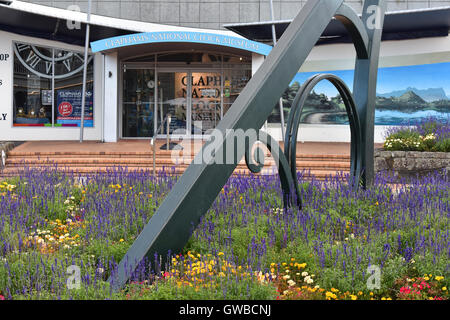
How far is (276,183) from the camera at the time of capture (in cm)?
674

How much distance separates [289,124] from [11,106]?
51.6ft

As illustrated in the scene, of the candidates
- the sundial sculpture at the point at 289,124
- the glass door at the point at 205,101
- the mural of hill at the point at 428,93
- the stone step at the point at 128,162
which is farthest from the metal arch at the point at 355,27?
the glass door at the point at 205,101

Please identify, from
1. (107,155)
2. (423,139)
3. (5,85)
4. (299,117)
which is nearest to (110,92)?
(5,85)

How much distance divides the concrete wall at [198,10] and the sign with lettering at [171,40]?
5026mm

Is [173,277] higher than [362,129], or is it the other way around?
[362,129]

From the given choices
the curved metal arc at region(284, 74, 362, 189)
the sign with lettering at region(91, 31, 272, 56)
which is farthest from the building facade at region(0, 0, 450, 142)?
the curved metal arc at region(284, 74, 362, 189)

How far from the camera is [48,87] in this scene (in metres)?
19.2

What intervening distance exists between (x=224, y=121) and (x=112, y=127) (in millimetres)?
14220

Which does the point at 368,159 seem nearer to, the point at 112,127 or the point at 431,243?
the point at 431,243

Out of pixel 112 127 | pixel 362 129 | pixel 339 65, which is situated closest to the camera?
→ pixel 362 129

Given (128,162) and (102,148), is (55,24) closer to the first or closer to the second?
(102,148)

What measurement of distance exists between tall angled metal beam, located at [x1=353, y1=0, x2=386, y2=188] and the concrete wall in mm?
14255

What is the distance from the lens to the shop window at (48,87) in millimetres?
18562
